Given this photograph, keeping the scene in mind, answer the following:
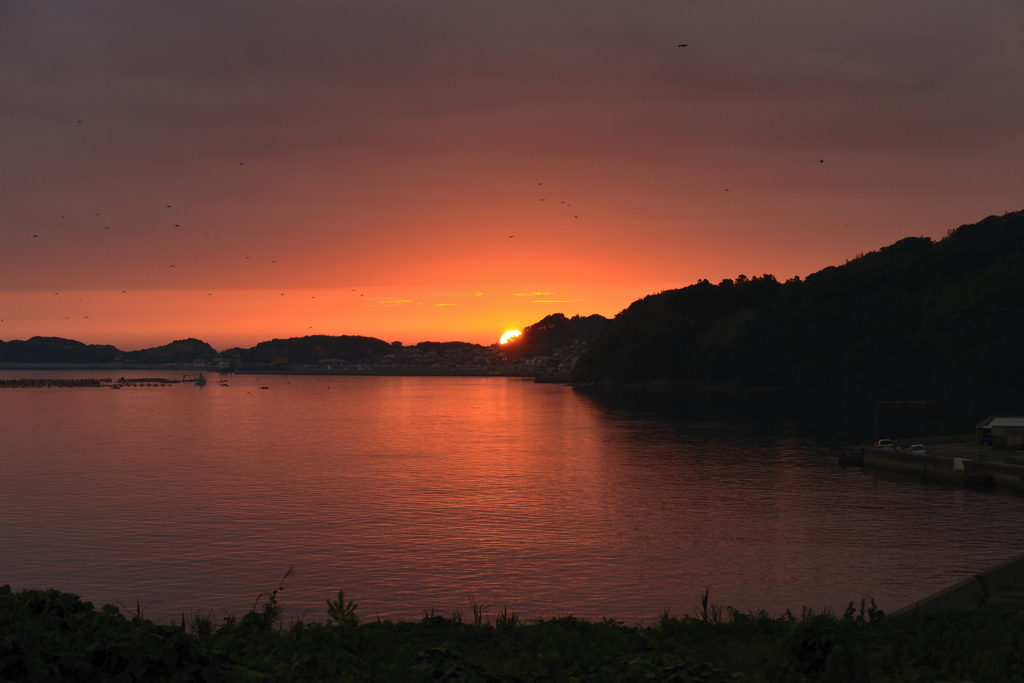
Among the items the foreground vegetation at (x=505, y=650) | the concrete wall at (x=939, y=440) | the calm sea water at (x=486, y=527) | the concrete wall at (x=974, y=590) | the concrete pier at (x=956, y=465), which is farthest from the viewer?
the concrete wall at (x=939, y=440)

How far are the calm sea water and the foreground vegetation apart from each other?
1028 cm

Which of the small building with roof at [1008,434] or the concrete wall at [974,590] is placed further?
the small building with roof at [1008,434]

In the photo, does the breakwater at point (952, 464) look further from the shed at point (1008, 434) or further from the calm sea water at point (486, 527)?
the calm sea water at point (486, 527)

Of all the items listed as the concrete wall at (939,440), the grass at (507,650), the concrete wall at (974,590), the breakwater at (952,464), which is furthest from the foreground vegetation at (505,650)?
the concrete wall at (939,440)

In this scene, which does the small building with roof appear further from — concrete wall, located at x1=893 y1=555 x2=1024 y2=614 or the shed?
concrete wall, located at x1=893 y1=555 x2=1024 y2=614

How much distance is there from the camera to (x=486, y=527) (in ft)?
164

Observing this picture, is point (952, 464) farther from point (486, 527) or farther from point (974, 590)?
point (974, 590)

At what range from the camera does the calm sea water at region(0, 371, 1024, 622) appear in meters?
34.5

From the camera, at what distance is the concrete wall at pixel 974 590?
22703 millimetres

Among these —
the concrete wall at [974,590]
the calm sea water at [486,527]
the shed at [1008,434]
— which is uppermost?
the shed at [1008,434]

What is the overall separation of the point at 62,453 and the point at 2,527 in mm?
46446

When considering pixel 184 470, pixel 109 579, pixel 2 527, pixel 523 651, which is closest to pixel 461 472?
pixel 184 470

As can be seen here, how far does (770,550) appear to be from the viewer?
42.5m

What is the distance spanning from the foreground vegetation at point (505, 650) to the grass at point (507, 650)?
31mm
